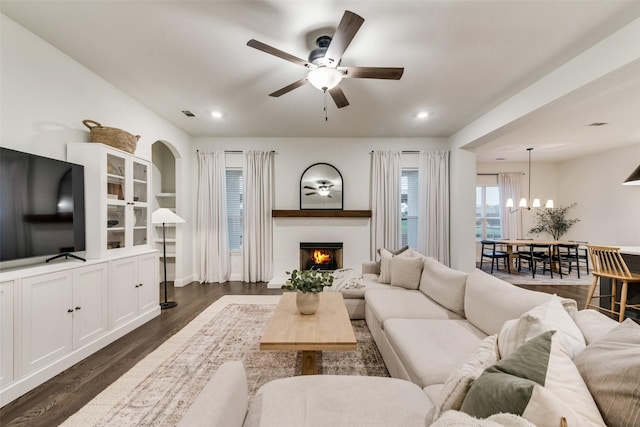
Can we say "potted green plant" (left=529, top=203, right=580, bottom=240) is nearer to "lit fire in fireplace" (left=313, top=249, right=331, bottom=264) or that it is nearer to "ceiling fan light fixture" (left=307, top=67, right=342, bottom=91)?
"lit fire in fireplace" (left=313, top=249, right=331, bottom=264)

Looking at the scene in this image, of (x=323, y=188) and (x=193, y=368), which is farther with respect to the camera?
(x=323, y=188)

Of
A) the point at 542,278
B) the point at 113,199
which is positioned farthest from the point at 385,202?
the point at 113,199

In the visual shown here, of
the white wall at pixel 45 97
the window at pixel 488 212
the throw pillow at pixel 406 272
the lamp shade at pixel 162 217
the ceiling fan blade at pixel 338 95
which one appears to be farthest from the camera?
the window at pixel 488 212

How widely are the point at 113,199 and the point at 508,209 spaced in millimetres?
8418

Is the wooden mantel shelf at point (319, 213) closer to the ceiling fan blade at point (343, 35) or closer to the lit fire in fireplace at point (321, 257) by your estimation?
the lit fire in fireplace at point (321, 257)

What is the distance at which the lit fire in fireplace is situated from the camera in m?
5.09

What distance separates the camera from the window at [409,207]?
5.24 metres

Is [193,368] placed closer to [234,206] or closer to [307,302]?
[307,302]

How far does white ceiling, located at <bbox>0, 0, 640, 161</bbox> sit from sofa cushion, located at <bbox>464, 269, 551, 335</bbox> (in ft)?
6.59

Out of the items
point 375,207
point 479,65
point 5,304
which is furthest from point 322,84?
point 375,207

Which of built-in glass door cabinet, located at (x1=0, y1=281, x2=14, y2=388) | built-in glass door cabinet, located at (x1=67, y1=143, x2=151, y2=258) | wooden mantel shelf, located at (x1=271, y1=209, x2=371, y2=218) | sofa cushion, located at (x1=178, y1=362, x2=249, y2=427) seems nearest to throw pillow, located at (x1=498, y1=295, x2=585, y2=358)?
sofa cushion, located at (x1=178, y1=362, x2=249, y2=427)

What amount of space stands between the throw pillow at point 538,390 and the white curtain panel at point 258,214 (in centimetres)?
444

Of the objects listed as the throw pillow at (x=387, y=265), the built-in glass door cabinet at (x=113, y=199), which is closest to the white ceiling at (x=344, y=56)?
the built-in glass door cabinet at (x=113, y=199)

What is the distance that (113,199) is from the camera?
2.78 m
